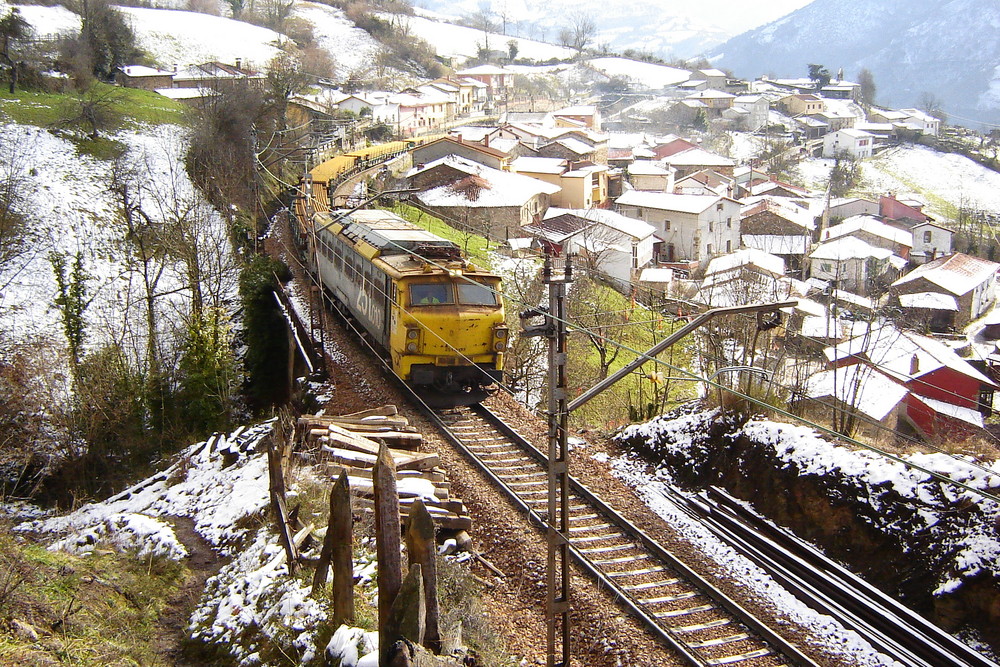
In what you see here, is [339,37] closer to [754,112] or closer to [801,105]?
[754,112]

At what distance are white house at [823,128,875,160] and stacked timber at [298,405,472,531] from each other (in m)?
80.8

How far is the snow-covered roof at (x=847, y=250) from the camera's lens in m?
46.3

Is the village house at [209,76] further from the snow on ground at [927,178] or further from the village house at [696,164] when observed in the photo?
the snow on ground at [927,178]

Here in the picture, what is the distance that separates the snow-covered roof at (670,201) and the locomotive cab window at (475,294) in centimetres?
3551

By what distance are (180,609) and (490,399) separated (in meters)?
7.69

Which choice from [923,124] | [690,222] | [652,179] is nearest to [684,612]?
[690,222]

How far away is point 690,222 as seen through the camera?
160ft

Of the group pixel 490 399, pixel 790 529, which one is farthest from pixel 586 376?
pixel 790 529

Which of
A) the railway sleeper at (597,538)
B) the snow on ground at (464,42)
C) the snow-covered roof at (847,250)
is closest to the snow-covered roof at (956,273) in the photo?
the snow-covered roof at (847,250)

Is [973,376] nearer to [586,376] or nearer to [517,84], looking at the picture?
[586,376]

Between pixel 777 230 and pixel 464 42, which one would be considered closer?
pixel 777 230

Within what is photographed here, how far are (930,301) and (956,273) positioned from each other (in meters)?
4.98

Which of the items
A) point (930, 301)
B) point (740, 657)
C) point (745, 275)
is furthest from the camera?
point (930, 301)

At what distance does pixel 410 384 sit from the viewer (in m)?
14.7
